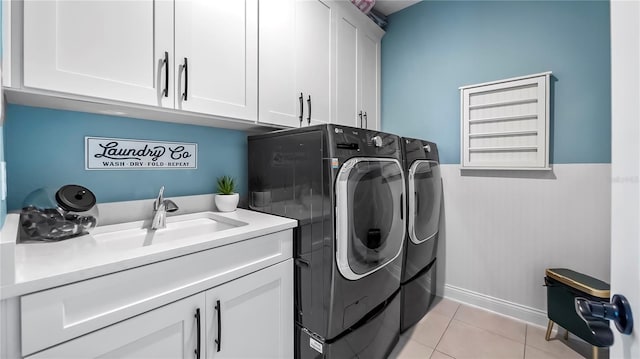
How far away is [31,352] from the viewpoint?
69cm

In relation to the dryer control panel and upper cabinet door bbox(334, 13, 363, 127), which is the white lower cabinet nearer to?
the dryer control panel

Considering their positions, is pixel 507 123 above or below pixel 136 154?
above

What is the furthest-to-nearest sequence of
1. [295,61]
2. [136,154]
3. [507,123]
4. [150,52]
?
[507,123] < [295,61] < [136,154] < [150,52]

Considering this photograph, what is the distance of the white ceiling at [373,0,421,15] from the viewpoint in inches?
101

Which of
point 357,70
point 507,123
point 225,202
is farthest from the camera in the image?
point 357,70

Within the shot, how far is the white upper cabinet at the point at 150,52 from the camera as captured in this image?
0.95 meters

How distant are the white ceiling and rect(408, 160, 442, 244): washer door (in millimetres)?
1623

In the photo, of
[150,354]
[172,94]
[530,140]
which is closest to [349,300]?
[150,354]

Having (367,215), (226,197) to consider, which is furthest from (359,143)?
(226,197)

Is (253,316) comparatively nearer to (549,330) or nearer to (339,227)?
(339,227)

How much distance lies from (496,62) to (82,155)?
116 inches

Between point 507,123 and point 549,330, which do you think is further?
point 507,123

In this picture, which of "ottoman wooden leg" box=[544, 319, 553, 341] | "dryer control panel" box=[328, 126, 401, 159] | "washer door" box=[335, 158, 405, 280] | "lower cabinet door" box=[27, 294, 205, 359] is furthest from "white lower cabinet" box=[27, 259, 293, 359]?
"ottoman wooden leg" box=[544, 319, 553, 341]

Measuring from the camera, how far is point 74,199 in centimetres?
114
